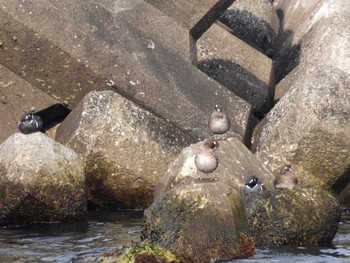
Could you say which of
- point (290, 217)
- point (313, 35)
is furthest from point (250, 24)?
point (290, 217)

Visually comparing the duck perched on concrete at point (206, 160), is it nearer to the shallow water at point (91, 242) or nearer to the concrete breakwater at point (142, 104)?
the concrete breakwater at point (142, 104)

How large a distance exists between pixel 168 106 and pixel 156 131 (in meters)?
0.82

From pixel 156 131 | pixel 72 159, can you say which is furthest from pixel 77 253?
pixel 156 131

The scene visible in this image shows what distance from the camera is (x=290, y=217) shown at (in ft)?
37.6

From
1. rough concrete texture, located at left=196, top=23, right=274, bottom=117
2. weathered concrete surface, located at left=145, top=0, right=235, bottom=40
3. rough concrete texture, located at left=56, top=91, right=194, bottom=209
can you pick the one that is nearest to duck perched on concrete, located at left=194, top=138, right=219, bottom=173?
rough concrete texture, located at left=56, top=91, right=194, bottom=209

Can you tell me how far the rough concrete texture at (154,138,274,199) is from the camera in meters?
13.5

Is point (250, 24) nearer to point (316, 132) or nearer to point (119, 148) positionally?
point (316, 132)

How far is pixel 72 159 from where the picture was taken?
13.2 m

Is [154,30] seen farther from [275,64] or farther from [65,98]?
[275,64]

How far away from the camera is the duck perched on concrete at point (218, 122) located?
566 inches

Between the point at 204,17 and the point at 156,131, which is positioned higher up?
the point at 204,17

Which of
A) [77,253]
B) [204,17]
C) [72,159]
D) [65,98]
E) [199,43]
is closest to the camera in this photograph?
[77,253]

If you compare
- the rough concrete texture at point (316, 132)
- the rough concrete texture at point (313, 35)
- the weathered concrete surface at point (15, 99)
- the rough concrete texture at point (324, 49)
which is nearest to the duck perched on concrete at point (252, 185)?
the rough concrete texture at point (316, 132)

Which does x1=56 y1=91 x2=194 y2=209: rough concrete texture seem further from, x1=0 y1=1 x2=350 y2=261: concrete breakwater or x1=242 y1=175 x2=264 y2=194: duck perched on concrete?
x1=242 y1=175 x2=264 y2=194: duck perched on concrete
